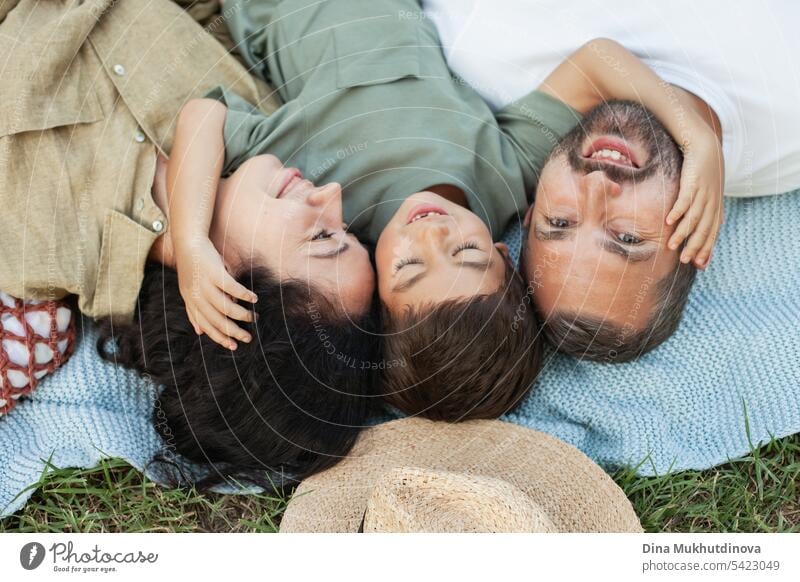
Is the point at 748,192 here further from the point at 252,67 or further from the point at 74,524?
Answer: the point at 74,524

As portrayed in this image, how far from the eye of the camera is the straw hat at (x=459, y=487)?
0.63m

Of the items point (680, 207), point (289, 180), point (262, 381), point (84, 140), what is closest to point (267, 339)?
point (262, 381)

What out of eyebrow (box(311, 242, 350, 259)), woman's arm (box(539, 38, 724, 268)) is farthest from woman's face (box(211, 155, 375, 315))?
woman's arm (box(539, 38, 724, 268))

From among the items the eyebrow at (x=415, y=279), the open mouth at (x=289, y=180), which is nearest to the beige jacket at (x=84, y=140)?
the open mouth at (x=289, y=180)

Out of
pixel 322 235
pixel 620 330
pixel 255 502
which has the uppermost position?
pixel 322 235

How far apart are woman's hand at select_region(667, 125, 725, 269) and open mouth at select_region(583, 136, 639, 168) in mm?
45

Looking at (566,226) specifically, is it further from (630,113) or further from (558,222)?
(630,113)

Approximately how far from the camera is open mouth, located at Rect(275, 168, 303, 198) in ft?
2.39

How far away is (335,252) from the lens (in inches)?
28.0

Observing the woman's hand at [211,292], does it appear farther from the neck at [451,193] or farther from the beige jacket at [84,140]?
the neck at [451,193]

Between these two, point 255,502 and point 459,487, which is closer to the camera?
point 459,487

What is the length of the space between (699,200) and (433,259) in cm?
24

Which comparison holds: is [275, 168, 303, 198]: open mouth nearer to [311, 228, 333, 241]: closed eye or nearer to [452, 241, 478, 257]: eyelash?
[311, 228, 333, 241]: closed eye

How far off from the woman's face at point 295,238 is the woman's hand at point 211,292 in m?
0.01
